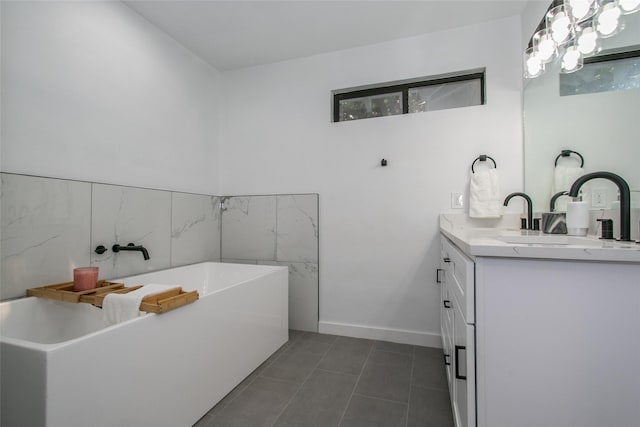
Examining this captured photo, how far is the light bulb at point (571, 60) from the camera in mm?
1432

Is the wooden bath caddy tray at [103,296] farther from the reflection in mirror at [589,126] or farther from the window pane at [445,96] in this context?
the window pane at [445,96]

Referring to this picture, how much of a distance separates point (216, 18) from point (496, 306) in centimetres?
251

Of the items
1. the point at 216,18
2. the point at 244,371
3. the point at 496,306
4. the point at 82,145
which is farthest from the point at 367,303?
the point at 216,18

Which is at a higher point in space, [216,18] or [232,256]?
[216,18]

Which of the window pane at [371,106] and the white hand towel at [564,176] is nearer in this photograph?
the white hand towel at [564,176]

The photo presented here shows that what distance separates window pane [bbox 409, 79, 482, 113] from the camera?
2.30 metres

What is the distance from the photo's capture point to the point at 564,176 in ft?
5.50

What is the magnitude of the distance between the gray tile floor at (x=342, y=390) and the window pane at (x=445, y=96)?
193 cm

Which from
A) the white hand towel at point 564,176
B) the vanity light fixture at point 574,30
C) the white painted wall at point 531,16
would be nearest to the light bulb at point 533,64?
the vanity light fixture at point 574,30

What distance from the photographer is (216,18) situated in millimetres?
2154

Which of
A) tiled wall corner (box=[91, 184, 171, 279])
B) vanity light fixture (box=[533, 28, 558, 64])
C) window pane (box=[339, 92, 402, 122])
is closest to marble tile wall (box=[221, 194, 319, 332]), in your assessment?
tiled wall corner (box=[91, 184, 171, 279])

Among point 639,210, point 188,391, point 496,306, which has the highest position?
point 639,210

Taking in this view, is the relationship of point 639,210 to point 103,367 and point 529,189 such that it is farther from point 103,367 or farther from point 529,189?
point 103,367

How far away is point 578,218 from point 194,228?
263 centimetres
